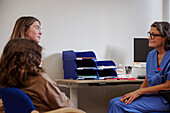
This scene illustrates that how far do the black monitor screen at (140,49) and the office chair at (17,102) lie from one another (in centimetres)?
207

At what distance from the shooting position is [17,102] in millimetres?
1413

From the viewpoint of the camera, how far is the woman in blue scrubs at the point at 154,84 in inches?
90.0

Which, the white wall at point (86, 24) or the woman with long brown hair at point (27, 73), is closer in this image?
the woman with long brown hair at point (27, 73)

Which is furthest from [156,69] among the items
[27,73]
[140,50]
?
[27,73]

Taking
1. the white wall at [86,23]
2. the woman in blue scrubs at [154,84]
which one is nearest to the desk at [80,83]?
the woman in blue scrubs at [154,84]

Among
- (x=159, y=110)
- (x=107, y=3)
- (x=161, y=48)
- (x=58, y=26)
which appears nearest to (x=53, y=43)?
(x=58, y=26)

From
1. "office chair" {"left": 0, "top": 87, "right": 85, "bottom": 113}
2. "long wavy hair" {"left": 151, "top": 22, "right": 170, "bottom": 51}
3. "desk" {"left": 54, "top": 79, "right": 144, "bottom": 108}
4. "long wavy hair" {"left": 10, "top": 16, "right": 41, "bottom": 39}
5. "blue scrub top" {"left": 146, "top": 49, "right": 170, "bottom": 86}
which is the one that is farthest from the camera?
"desk" {"left": 54, "top": 79, "right": 144, "bottom": 108}

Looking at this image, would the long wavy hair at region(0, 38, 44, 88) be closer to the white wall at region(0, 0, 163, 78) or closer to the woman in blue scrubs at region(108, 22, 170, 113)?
the woman in blue scrubs at region(108, 22, 170, 113)

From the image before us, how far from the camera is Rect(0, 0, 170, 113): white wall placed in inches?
122

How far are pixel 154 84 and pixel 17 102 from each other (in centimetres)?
148

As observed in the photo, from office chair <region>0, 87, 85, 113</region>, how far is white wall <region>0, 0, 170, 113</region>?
162 centimetres

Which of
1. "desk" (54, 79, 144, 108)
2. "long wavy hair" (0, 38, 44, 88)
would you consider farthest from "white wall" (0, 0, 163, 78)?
"long wavy hair" (0, 38, 44, 88)

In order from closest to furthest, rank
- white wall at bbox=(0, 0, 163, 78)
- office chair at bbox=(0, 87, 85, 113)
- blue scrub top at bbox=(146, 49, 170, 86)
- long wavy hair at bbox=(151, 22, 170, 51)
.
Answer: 1. office chair at bbox=(0, 87, 85, 113)
2. blue scrub top at bbox=(146, 49, 170, 86)
3. long wavy hair at bbox=(151, 22, 170, 51)
4. white wall at bbox=(0, 0, 163, 78)

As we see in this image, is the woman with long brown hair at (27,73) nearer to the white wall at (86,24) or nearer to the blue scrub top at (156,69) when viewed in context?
the blue scrub top at (156,69)
